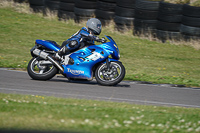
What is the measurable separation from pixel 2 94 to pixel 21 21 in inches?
521

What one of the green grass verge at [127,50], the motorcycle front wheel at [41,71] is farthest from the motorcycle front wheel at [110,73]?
the green grass verge at [127,50]

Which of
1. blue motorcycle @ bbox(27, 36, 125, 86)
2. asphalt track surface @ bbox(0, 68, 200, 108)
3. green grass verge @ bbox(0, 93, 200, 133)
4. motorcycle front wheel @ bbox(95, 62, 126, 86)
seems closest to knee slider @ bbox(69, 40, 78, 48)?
blue motorcycle @ bbox(27, 36, 125, 86)

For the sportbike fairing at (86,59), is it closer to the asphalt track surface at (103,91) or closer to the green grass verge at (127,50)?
the asphalt track surface at (103,91)

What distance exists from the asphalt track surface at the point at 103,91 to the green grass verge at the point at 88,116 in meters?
0.69

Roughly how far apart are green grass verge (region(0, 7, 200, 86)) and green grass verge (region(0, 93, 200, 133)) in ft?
12.6

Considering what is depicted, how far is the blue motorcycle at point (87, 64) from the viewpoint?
27.2ft

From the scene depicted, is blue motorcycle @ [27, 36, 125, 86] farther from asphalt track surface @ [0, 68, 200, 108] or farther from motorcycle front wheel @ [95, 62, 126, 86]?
asphalt track surface @ [0, 68, 200, 108]

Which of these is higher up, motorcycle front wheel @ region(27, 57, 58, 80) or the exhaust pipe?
the exhaust pipe

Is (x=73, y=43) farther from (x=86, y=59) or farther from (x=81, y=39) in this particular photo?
(x=86, y=59)

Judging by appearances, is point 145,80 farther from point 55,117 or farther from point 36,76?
point 55,117

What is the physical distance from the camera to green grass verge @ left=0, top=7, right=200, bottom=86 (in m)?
10.6

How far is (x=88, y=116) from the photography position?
5.16 meters

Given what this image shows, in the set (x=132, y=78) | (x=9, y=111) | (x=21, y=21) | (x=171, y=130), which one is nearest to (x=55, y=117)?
(x=9, y=111)

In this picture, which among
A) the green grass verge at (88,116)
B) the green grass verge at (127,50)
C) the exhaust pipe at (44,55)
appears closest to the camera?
the green grass verge at (88,116)
